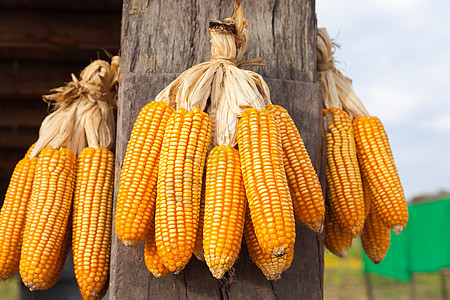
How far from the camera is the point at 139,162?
5.29 feet

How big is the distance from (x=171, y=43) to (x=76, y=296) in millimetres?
4583

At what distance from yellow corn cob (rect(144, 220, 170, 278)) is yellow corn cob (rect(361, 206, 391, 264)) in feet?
4.23

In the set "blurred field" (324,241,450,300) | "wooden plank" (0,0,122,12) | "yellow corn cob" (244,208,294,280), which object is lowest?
"blurred field" (324,241,450,300)

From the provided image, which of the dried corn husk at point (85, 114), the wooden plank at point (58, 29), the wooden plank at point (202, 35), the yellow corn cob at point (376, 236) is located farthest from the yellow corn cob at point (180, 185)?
the wooden plank at point (58, 29)

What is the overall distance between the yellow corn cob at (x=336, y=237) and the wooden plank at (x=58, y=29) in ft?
10.9

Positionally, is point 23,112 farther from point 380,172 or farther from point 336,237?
point 380,172

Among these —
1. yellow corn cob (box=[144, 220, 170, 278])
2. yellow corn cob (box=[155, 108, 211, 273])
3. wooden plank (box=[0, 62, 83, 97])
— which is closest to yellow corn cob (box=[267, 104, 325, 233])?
yellow corn cob (box=[155, 108, 211, 273])

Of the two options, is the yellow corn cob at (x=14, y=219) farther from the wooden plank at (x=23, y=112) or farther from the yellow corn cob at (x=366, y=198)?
the wooden plank at (x=23, y=112)

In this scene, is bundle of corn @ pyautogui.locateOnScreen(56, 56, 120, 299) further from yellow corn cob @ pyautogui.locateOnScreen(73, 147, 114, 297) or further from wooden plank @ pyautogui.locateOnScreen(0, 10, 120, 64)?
wooden plank @ pyautogui.locateOnScreen(0, 10, 120, 64)

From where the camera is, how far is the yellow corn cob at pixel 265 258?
1548 mm

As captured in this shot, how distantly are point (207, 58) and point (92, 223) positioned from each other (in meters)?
1.02

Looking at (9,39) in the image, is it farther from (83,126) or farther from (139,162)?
(139,162)

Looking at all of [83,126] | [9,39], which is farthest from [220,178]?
[9,39]

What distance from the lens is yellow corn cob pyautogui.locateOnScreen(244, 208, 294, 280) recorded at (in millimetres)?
1548
